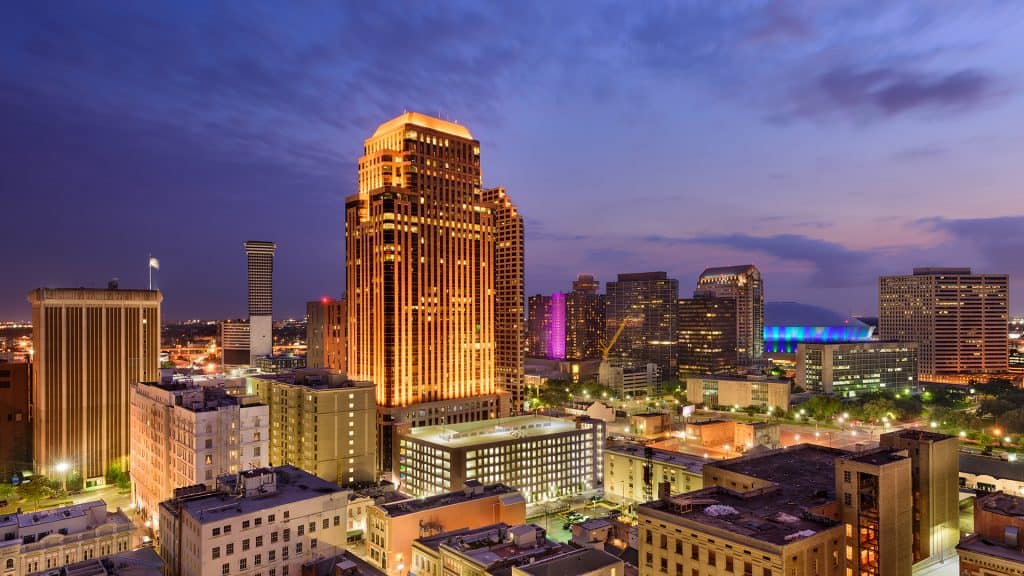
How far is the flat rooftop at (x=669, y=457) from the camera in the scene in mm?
105338

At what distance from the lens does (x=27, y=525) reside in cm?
6831

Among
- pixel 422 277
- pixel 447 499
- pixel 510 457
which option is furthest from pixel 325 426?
pixel 422 277

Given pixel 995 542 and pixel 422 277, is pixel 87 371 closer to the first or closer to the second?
pixel 422 277

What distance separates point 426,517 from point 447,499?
16.8ft

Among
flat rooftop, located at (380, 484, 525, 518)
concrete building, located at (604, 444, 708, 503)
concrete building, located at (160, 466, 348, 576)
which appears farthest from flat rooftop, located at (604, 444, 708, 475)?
concrete building, located at (160, 466, 348, 576)

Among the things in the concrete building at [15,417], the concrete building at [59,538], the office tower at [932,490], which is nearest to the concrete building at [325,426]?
the concrete building at [59,538]

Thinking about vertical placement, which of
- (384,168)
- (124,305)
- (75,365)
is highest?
(384,168)

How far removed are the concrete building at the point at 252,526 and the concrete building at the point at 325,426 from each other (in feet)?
152

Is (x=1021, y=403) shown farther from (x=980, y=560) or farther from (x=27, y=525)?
(x=27, y=525)

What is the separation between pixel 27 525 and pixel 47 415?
180 ft

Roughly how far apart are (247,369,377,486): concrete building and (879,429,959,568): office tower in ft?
273

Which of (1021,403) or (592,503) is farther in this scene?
(1021,403)

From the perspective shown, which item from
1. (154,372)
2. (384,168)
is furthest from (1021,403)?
(154,372)

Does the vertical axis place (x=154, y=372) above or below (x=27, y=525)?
above
